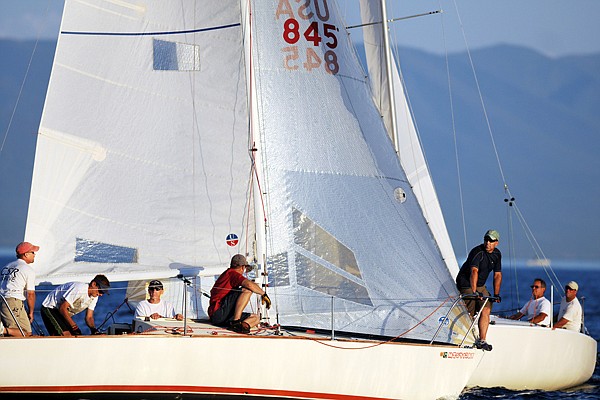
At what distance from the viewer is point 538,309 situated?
15.5 metres

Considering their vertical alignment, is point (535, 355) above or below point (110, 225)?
below

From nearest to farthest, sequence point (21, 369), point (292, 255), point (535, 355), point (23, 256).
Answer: point (21, 369) < point (23, 256) < point (292, 255) < point (535, 355)

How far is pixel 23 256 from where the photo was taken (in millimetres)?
11633

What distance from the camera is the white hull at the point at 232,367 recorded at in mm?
10766

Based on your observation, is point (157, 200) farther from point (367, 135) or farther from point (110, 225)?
point (367, 135)

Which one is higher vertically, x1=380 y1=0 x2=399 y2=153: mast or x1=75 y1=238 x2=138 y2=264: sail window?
x1=380 y1=0 x2=399 y2=153: mast

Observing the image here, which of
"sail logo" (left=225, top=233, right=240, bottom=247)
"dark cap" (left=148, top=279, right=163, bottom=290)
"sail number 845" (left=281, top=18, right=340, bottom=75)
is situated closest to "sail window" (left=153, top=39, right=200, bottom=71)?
"sail number 845" (left=281, top=18, right=340, bottom=75)

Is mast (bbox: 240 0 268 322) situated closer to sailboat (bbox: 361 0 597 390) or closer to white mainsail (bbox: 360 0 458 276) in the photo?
sailboat (bbox: 361 0 597 390)

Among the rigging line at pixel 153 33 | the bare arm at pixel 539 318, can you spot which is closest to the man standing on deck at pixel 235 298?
the rigging line at pixel 153 33

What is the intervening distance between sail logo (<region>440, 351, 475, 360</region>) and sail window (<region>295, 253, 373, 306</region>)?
1006 mm

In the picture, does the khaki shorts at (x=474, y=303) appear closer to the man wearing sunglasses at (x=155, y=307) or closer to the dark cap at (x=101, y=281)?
the man wearing sunglasses at (x=155, y=307)

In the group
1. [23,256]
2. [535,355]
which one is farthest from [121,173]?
[535,355]

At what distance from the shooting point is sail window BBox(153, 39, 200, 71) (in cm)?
1302

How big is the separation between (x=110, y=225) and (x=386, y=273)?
3.20m
